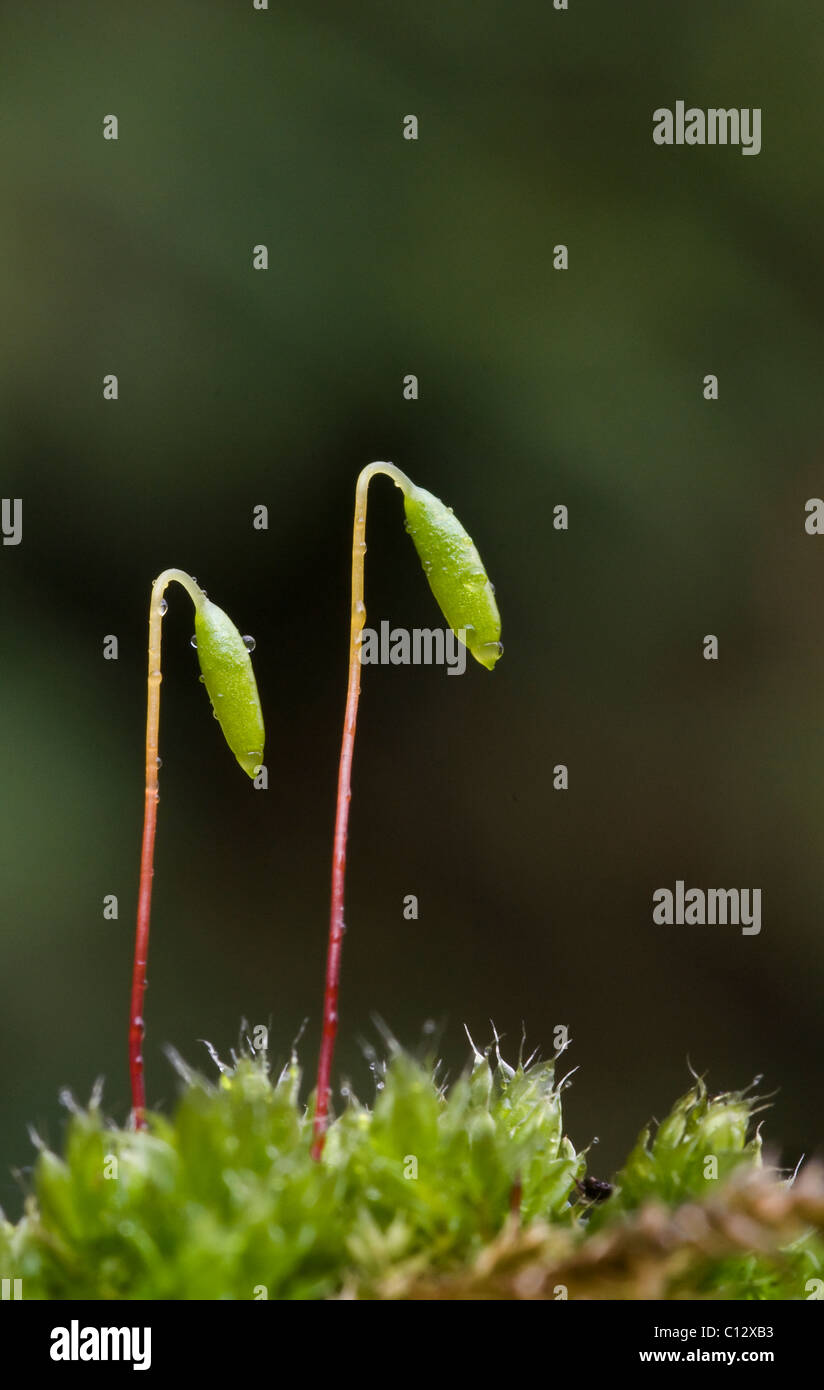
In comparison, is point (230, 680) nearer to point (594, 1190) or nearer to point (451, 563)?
point (451, 563)

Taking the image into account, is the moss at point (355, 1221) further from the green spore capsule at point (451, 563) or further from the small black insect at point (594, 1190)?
the green spore capsule at point (451, 563)

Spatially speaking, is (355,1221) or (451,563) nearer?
(355,1221)

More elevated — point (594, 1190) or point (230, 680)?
point (230, 680)

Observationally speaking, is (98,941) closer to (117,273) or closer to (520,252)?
(117,273)

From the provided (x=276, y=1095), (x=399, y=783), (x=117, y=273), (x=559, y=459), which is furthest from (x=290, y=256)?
(x=276, y=1095)

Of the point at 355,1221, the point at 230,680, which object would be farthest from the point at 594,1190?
the point at 230,680
